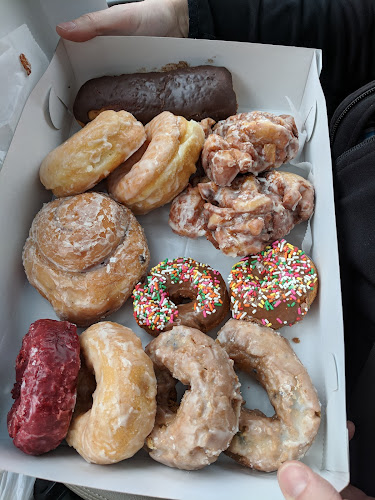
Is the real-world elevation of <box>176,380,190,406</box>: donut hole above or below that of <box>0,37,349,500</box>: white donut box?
below

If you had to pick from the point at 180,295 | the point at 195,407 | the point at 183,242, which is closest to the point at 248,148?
the point at 183,242

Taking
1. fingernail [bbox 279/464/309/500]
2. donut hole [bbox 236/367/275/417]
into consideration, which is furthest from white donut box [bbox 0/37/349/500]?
fingernail [bbox 279/464/309/500]

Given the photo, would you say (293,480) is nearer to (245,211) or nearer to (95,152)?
(245,211)

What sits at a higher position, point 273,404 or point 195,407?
point 195,407

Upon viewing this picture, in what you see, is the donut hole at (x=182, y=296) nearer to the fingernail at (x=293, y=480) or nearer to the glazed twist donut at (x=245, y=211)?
the glazed twist donut at (x=245, y=211)

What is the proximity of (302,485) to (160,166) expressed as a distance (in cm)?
97

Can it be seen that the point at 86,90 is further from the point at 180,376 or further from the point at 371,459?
the point at 371,459

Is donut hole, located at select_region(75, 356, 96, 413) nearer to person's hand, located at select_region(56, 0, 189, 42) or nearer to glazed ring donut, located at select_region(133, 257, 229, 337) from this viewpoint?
glazed ring donut, located at select_region(133, 257, 229, 337)

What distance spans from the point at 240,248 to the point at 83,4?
115cm

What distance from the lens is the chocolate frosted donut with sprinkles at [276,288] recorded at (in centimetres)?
138

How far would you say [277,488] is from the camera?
3.69ft

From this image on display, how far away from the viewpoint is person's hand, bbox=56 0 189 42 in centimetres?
167

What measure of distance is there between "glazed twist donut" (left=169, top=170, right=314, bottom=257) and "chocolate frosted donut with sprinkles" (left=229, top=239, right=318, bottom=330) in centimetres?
7

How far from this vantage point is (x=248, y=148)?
1.46 m
